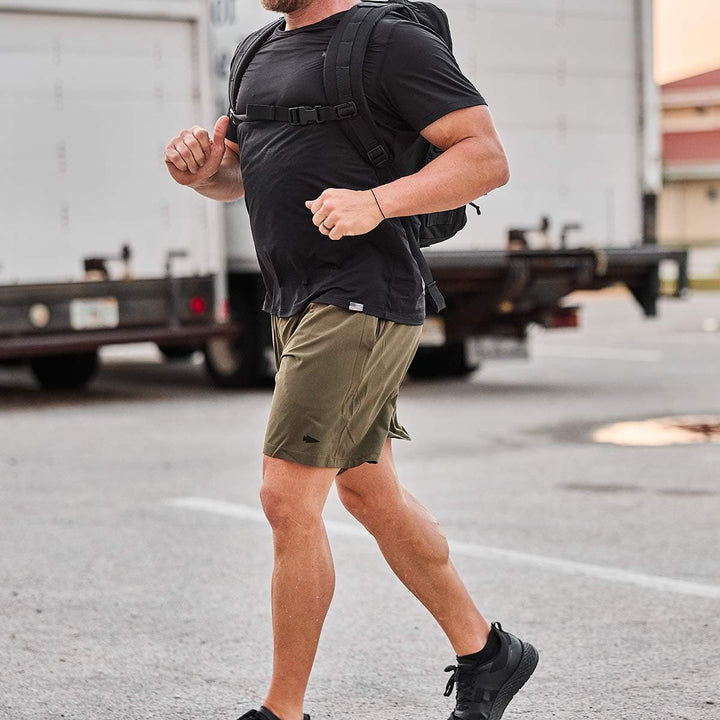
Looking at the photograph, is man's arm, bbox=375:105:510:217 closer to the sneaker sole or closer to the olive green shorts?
the olive green shorts

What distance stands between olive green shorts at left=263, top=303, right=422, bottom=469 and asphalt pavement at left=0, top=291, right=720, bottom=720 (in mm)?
899

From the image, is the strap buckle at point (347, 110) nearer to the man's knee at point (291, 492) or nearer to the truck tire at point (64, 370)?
the man's knee at point (291, 492)

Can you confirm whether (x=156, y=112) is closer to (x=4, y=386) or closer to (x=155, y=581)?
(x=4, y=386)

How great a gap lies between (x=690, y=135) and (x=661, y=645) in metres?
45.9

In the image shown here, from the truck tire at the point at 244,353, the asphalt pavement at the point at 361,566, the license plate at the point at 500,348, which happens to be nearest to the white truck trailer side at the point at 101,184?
the truck tire at the point at 244,353

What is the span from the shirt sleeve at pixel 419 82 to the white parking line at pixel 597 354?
12516 mm

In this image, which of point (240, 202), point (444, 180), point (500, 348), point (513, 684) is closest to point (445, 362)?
point (500, 348)

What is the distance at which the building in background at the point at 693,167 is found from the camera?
48.1 metres

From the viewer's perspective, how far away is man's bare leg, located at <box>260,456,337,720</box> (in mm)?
3533

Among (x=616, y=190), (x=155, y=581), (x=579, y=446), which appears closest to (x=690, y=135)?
(x=616, y=190)

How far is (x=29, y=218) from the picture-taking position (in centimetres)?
1169

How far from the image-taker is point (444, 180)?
11.4 ft

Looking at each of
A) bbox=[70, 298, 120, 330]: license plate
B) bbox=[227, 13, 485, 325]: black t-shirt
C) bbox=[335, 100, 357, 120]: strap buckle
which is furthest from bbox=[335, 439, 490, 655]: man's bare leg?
bbox=[70, 298, 120, 330]: license plate

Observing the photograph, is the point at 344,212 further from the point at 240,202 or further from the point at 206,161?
the point at 240,202
